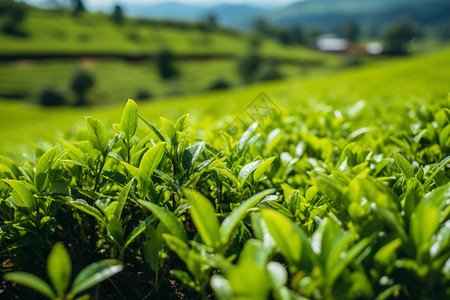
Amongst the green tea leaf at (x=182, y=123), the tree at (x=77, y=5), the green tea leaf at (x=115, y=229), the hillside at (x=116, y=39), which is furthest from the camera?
the tree at (x=77, y=5)

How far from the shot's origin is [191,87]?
70.4 metres

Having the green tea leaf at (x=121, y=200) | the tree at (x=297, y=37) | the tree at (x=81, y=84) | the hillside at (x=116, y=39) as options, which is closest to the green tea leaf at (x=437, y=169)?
the green tea leaf at (x=121, y=200)

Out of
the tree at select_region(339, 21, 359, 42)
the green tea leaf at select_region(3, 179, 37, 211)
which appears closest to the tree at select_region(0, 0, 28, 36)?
the green tea leaf at select_region(3, 179, 37, 211)

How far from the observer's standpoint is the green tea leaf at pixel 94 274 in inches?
34.5

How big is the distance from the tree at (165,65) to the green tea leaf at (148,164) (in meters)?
74.5

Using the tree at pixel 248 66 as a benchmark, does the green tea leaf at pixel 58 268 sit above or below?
above

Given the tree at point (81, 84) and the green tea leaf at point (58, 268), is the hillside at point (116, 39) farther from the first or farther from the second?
the green tea leaf at point (58, 268)

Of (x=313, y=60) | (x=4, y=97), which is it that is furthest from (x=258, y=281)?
(x=313, y=60)

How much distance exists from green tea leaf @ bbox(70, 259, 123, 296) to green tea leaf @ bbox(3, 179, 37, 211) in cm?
54

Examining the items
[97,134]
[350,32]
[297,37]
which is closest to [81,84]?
[97,134]

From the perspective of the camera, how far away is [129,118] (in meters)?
1.38

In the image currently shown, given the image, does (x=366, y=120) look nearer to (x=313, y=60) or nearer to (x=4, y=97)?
(x=4, y=97)

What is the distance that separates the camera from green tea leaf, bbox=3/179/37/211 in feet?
4.14

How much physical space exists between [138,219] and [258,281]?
91 cm
